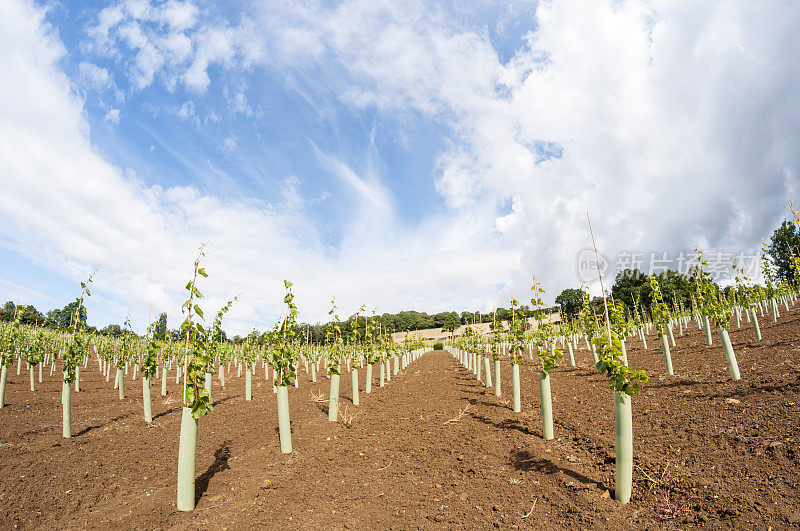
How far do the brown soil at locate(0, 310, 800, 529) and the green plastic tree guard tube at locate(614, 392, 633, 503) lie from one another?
5.8 inches

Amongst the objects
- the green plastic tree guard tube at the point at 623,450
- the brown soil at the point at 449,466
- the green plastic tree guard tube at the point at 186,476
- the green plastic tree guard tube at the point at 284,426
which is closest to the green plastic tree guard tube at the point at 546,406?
the brown soil at the point at 449,466

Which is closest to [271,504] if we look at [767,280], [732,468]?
[732,468]

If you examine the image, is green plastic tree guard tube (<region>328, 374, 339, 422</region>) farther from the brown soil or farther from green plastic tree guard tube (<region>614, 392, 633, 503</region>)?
green plastic tree guard tube (<region>614, 392, 633, 503</region>)

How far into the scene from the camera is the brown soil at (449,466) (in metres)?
3.78

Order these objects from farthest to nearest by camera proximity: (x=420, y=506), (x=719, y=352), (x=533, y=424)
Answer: (x=719, y=352) < (x=533, y=424) < (x=420, y=506)

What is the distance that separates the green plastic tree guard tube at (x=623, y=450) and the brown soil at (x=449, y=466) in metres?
0.15

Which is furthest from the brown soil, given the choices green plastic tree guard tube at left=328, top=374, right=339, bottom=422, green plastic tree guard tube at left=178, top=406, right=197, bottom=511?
green plastic tree guard tube at left=328, top=374, right=339, bottom=422

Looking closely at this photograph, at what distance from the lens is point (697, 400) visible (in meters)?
6.52

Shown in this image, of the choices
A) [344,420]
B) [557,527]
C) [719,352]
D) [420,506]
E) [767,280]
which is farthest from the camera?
[767,280]

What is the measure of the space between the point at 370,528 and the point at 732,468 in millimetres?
4262

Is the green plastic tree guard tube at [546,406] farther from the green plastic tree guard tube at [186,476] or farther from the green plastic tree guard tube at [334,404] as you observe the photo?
the green plastic tree guard tube at [186,476]

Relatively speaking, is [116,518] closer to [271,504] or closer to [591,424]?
[271,504]

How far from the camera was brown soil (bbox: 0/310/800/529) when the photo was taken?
3.78 meters

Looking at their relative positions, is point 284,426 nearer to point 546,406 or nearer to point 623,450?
point 546,406
